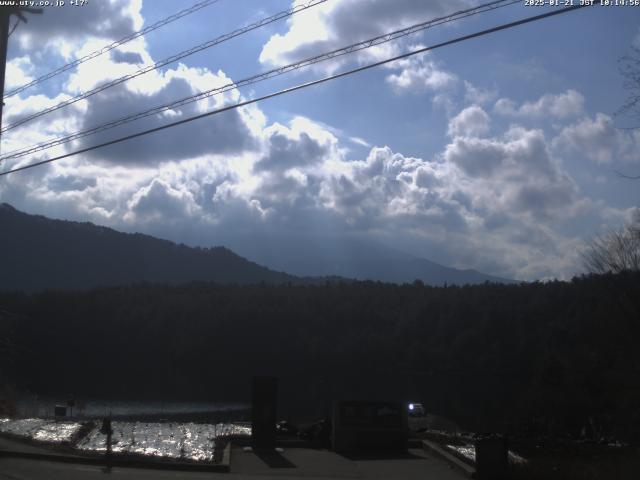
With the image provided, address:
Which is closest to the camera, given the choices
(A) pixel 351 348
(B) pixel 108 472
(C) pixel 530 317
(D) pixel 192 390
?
(B) pixel 108 472

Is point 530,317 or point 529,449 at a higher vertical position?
point 530,317

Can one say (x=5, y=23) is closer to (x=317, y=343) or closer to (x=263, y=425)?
(x=263, y=425)

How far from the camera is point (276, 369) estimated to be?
93750 mm

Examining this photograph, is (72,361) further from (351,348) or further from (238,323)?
(351,348)

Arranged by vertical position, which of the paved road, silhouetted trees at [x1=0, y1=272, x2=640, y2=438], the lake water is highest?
silhouetted trees at [x1=0, y1=272, x2=640, y2=438]

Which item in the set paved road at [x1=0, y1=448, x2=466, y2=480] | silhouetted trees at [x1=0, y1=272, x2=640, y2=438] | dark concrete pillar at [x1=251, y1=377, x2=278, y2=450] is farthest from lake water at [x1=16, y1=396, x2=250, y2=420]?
paved road at [x1=0, y1=448, x2=466, y2=480]

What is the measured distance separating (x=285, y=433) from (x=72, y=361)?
77.2m

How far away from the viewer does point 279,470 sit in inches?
683

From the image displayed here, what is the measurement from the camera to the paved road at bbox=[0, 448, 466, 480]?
15.7 metres

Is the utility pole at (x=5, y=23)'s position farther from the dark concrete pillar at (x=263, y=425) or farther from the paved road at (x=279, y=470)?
the dark concrete pillar at (x=263, y=425)

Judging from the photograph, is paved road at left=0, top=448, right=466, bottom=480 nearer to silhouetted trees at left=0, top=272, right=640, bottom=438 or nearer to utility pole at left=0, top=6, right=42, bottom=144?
utility pole at left=0, top=6, right=42, bottom=144

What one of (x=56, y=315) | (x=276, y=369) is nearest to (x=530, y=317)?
(x=276, y=369)

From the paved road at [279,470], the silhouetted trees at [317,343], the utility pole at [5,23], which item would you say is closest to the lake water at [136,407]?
the silhouetted trees at [317,343]

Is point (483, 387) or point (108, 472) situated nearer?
point (108, 472)
